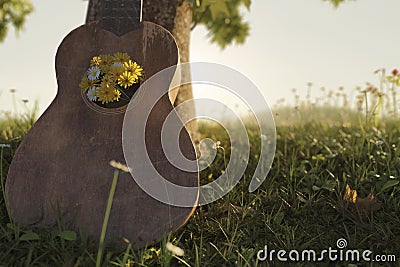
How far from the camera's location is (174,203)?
2488mm

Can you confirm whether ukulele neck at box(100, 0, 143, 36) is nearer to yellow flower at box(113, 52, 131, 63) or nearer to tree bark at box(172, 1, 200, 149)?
yellow flower at box(113, 52, 131, 63)

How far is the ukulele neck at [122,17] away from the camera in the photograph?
280 cm

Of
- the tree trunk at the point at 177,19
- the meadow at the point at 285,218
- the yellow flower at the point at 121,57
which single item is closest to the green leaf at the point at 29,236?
the meadow at the point at 285,218

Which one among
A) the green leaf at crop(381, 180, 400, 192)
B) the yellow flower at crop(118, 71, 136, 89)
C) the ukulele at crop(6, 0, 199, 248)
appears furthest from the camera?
the green leaf at crop(381, 180, 400, 192)

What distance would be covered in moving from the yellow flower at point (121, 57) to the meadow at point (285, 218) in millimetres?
839

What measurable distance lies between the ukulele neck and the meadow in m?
0.94

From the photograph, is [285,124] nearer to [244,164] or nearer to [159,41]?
[244,164]

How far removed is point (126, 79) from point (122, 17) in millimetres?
432

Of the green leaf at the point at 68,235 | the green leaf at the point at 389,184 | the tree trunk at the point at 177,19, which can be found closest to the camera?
the green leaf at the point at 68,235

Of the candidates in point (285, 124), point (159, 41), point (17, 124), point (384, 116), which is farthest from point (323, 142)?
point (17, 124)

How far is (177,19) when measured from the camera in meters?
3.81

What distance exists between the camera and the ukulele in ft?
8.14

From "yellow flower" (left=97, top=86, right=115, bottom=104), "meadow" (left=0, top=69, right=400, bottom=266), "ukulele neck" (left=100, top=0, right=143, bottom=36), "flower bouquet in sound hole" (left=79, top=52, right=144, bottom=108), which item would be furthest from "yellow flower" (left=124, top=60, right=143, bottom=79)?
"meadow" (left=0, top=69, right=400, bottom=266)

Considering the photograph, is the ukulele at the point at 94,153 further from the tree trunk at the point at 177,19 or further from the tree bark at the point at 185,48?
the tree bark at the point at 185,48
